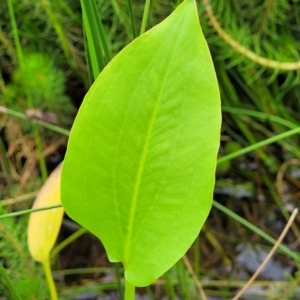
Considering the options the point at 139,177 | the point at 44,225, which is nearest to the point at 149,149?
the point at 139,177

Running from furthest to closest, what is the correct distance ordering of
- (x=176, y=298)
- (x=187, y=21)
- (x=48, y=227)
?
(x=176, y=298), (x=48, y=227), (x=187, y=21)

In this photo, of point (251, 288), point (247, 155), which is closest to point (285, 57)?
point (247, 155)

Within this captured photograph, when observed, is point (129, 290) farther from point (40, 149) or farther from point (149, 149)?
point (40, 149)

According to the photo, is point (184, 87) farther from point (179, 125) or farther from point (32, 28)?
point (32, 28)

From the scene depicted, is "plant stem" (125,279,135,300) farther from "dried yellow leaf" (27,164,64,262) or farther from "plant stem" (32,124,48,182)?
"plant stem" (32,124,48,182)

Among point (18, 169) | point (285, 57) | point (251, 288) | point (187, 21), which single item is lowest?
point (251, 288)

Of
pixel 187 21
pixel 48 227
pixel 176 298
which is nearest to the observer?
pixel 187 21

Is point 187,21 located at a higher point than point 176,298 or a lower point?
higher

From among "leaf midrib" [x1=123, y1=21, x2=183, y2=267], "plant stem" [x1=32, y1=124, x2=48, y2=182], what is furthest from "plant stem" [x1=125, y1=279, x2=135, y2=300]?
"plant stem" [x1=32, y1=124, x2=48, y2=182]
